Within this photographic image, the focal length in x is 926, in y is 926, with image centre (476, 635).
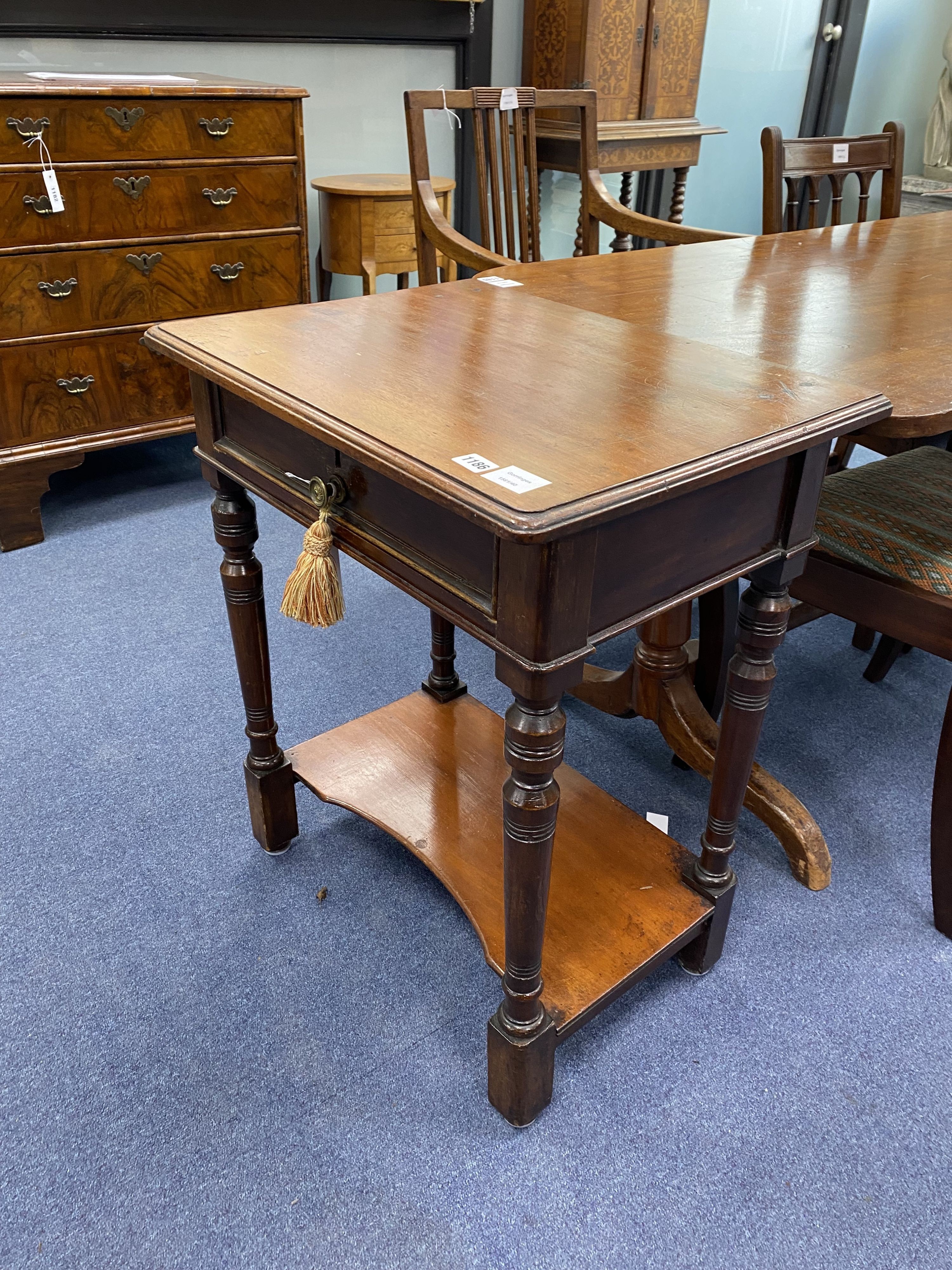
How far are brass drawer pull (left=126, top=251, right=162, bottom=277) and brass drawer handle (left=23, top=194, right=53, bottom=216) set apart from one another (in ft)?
Result: 0.65

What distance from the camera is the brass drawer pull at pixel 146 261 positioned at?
2.26 m

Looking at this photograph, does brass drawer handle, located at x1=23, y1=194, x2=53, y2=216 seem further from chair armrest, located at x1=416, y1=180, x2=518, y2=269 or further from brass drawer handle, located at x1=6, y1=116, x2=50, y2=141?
chair armrest, located at x1=416, y1=180, x2=518, y2=269

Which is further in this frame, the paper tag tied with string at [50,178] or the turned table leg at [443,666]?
the paper tag tied with string at [50,178]

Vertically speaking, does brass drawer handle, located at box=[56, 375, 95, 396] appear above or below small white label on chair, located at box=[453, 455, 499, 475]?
below

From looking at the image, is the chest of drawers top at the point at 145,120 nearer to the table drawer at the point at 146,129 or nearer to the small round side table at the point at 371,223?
the table drawer at the point at 146,129

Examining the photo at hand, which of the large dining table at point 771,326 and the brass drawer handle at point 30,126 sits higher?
the brass drawer handle at point 30,126

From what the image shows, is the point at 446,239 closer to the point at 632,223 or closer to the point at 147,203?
the point at 632,223

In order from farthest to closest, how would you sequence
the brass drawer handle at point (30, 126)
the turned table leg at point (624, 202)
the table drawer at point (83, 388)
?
1. the turned table leg at point (624, 202)
2. the table drawer at point (83, 388)
3. the brass drawer handle at point (30, 126)

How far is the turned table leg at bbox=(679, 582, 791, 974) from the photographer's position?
39.9 inches

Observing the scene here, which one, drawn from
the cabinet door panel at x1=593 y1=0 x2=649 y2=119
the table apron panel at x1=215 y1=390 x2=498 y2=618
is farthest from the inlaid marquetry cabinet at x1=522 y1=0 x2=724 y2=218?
the table apron panel at x1=215 y1=390 x2=498 y2=618

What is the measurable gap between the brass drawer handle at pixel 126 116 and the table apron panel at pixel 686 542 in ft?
6.35

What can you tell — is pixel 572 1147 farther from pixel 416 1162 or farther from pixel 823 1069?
pixel 823 1069

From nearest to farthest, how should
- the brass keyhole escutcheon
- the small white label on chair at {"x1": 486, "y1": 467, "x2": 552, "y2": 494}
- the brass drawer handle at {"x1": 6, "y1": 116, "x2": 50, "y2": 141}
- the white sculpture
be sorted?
the small white label on chair at {"x1": 486, "y1": 467, "x2": 552, "y2": 494}, the brass keyhole escutcheon, the brass drawer handle at {"x1": 6, "y1": 116, "x2": 50, "y2": 141}, the white sculpture

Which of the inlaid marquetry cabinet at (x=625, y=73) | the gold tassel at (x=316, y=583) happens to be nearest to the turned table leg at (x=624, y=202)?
the inlaid marquetry cabinet at (x=625, y=73)
